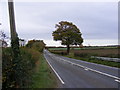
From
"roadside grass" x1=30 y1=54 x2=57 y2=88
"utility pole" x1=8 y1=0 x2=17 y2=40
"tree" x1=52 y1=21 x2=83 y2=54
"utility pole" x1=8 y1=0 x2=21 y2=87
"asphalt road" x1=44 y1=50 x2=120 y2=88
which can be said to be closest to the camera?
"utility pole" x1=8 y1=0 x2=21 y2=87

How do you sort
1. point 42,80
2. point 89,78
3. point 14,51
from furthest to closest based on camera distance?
1. point 89,78
2. point 42,80
3. point 14,51

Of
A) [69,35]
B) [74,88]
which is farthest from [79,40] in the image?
[74,88]

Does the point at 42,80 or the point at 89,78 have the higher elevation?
the point at 42,80

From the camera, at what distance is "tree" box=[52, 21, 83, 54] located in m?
72.4

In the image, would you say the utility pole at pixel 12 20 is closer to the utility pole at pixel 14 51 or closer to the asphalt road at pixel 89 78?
the utility pole at pixel 14 51

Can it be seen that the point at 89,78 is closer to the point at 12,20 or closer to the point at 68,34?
the point at 12,20

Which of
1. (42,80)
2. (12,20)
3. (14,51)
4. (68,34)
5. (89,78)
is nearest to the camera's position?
(14,51)

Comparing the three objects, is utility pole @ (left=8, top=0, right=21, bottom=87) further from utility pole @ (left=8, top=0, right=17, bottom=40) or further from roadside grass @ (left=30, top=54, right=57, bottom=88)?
roadside grass @ (left=30, top=54, right=57, bottom=88)

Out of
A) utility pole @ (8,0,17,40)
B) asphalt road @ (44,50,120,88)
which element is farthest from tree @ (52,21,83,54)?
utility pole @ (8,0,17,40)

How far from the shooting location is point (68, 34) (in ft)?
238

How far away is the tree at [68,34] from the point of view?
238 feet

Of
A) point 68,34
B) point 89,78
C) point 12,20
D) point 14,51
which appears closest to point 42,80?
point 89,78

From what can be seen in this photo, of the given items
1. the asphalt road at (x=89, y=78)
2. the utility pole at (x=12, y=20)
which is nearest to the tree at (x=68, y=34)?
the asphalt road at (x=89, y=78)

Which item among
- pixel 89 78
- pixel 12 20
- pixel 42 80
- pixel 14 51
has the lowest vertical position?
pixel 89 78
